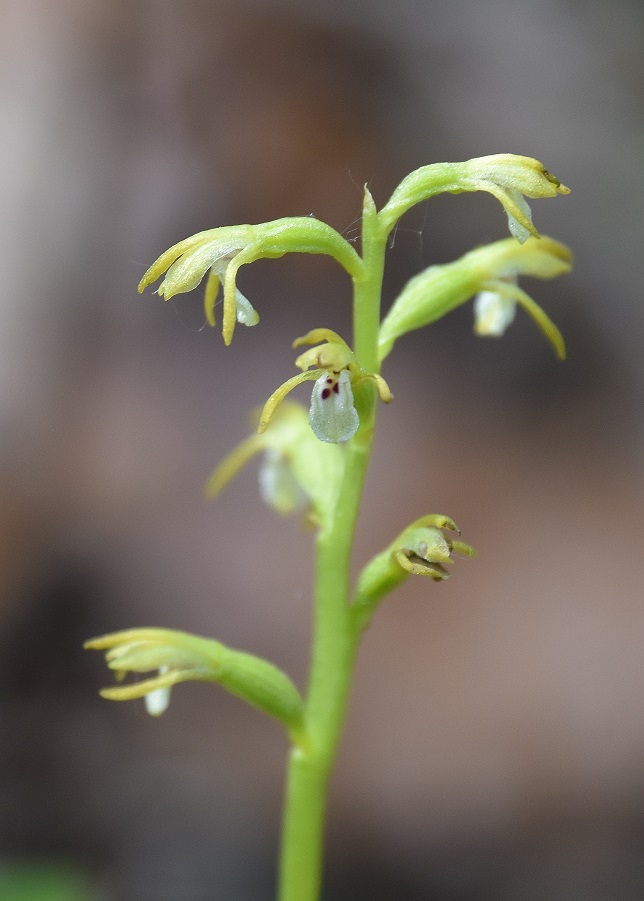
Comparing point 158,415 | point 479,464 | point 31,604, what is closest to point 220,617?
point 31,604

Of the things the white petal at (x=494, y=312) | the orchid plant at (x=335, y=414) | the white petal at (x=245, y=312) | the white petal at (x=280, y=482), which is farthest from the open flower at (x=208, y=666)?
the white petal at (x=494, y=312)

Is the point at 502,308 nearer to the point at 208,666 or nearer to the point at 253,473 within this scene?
the point at 208,666

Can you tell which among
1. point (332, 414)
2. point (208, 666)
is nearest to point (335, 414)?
point (332, 414)

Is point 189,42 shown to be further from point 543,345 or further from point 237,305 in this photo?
point 237,305

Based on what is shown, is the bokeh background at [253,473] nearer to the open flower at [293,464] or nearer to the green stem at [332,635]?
the green stem at [332,635]

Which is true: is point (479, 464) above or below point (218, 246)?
above

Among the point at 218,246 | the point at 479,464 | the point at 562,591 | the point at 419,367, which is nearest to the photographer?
the point at 218,246

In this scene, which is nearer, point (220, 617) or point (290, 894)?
point (290, 894)

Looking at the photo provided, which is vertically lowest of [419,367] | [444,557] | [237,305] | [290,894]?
[290,894]

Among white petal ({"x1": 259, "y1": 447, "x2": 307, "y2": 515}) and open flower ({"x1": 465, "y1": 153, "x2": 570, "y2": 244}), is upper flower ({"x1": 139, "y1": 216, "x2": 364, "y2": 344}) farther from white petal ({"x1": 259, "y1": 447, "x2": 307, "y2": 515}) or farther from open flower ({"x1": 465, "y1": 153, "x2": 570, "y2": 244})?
white petal ({"x1": 259, "y1": 447, "x2": 307, "y2": 515})

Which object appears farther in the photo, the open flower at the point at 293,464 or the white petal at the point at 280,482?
the white petal at the point at 280,482
